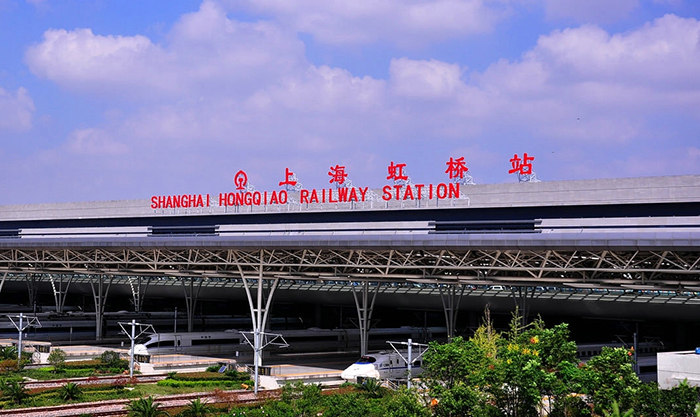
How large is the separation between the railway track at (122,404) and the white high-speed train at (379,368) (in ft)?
20.0

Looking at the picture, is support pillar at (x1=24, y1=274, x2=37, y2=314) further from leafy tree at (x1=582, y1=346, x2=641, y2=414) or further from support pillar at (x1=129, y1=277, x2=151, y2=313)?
leafy tree at (x1=582, y1=346, x2=641, y2=414)

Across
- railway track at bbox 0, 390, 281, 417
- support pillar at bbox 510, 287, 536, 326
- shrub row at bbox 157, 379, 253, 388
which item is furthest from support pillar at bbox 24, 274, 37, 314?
support pillar at bbox 510, 287, 536, 326

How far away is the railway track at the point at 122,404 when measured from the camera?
132 ft

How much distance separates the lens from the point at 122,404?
4294cm

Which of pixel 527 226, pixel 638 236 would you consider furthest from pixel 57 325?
pixel 638 236

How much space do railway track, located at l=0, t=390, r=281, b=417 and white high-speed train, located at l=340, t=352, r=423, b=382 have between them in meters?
6.08

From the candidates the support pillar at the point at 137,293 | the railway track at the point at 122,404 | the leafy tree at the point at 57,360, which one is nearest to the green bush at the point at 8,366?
the leafy tree at the point at 57,360

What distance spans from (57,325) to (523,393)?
5997 cm

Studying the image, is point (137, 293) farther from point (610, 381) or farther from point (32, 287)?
point (610, 381)

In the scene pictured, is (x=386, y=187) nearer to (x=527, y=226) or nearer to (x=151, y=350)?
(x=527, y=226)

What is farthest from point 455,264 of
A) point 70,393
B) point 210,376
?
point 70,393

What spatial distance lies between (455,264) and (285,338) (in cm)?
2801

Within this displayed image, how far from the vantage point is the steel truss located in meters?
40.2

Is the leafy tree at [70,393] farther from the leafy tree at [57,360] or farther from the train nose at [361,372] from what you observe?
the train nose at [361,372]
